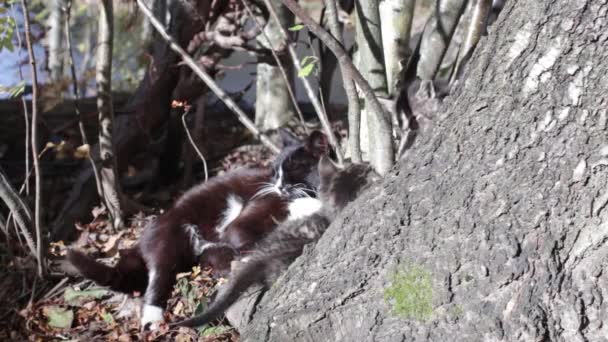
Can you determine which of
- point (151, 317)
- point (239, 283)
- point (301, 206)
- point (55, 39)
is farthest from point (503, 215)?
point (55, 39)

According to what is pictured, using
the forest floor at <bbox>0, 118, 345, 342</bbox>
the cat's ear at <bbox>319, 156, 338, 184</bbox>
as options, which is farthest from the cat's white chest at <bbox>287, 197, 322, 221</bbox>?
the forest floor at <bbox>0, 118, 345, 342</bbox>

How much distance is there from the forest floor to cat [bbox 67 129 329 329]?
0.10 metres

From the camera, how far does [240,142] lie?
5.77 meters

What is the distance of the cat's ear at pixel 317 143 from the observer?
391 cm

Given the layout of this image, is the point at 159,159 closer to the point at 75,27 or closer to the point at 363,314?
the point at 75,27

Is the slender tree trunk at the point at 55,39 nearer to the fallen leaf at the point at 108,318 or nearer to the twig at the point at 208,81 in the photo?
the twig at the point at 208,81

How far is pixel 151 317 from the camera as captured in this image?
324 centimetres

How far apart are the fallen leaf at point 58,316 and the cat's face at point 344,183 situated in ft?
4.32

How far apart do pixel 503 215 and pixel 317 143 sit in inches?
91.7

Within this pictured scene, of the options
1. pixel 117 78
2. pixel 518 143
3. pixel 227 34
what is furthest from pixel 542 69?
pixel 117 78

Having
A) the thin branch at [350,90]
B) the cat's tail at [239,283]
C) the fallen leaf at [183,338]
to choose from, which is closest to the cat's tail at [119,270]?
the fallen leaf at [183,338]

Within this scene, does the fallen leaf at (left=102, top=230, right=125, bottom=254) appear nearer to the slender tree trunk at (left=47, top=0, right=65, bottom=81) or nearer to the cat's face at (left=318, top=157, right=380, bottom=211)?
the cat's face at (left=318, top=157, right=380, bottom=211)

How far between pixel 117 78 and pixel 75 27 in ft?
3.70

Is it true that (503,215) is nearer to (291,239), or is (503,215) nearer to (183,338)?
(291,239)
